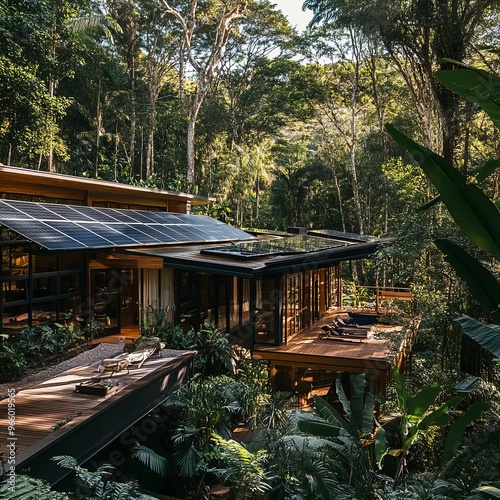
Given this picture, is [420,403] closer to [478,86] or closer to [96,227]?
[478,86]

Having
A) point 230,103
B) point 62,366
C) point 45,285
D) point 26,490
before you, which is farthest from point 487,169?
point 230,103

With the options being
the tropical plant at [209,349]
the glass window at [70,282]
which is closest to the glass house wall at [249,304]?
the tropical plant at [209,349]

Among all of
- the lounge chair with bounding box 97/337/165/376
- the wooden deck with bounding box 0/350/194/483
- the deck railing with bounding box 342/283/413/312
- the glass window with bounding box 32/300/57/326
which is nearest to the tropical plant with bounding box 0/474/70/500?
the wooden deck with bounding box 0/350/194/483

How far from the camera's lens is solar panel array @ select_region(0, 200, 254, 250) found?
29.8 ft

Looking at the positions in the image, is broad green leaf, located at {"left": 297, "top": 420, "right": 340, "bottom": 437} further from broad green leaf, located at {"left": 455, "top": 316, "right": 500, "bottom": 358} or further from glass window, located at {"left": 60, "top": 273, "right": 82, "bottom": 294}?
glass window, located at {"left": 60, "top": 273, "right": 82, "bottom": 294}

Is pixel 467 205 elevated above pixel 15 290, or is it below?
above

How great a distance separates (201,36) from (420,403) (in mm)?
30562

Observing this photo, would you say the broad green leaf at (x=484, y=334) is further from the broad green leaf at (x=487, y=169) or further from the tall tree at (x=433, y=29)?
the tall tree at (x=433, y=29)

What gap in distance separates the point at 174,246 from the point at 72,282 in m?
3.38

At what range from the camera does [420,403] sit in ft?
18.9

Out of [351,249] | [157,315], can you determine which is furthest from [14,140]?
[351,249]

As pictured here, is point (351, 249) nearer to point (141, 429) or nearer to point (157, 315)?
point (157, 315)

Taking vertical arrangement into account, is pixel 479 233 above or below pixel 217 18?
below

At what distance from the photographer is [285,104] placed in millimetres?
31219
